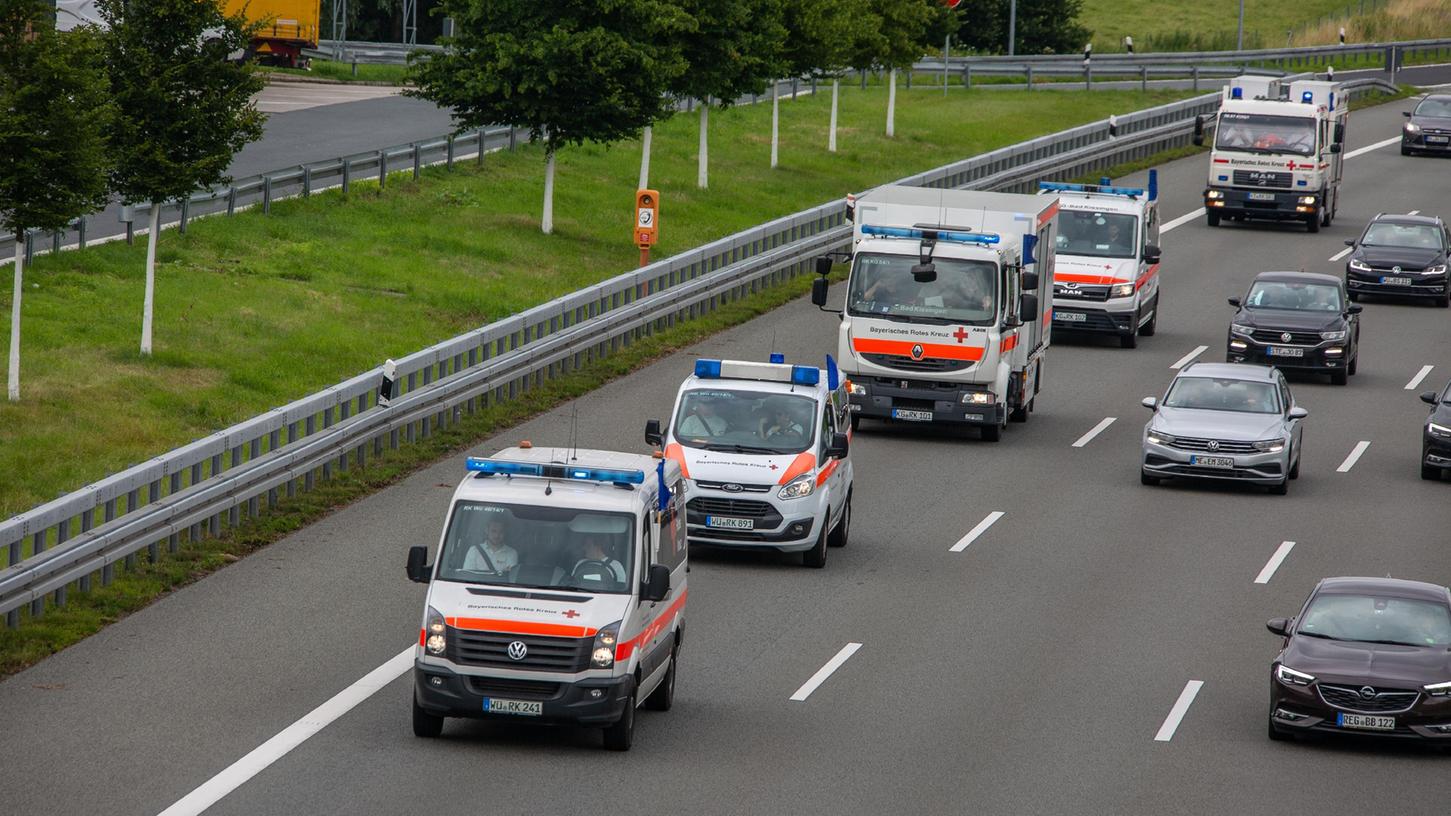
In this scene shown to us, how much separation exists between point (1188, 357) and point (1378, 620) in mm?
19212

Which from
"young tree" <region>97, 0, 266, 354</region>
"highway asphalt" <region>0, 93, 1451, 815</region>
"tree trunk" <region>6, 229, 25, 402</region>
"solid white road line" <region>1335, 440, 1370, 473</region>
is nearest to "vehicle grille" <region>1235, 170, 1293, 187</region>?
"solid white road line" <region>1335, 440, 1370, 473</region>

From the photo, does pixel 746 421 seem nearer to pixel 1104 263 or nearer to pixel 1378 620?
pixel 1378 620

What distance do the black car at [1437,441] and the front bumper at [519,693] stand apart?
16.4 metres

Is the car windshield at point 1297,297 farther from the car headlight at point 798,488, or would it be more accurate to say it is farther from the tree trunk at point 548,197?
the car headlight at point 798,488

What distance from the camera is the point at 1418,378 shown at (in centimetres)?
3594

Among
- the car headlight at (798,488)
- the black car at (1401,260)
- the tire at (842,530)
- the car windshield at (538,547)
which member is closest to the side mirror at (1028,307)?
the tire at (842,530)

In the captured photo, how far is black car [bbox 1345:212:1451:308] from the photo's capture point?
42.7 m

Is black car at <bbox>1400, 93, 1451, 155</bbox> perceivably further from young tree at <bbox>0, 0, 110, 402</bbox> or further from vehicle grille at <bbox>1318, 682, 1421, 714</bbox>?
vehicle grille at <bbox>1318, 682, 1421, 714</bbox>

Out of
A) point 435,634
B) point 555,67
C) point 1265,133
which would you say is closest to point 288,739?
point 435,634

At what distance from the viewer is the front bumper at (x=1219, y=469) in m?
27.3

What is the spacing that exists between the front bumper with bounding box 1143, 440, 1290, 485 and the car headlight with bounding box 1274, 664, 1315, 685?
409 inches

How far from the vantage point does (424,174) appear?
46125mm

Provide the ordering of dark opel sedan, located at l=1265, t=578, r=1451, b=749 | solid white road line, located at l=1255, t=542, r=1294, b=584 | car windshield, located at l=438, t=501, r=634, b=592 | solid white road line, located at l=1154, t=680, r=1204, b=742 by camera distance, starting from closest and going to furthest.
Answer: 1. car windshield, located at l=438, t=501, r=634, b=592
2. dark opel sedan, located at l=1265, t=578, r=1451, b=749
3. solid white road line, located at l=1154, t=680, r=1204, b=742
4. solid white road line, located at l=1255, t=542, r=1294, b=584

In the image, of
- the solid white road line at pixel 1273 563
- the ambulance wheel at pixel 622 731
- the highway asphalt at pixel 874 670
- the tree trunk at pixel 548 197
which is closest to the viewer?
the highway asphalt at pixel 874 670
